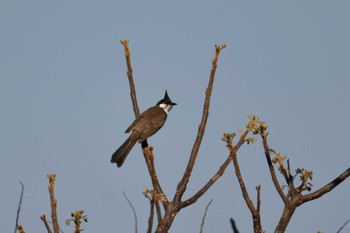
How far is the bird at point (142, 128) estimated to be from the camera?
24.2ft

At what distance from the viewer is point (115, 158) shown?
732 centimetres

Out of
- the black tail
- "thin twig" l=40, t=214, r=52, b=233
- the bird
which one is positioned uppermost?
the bird

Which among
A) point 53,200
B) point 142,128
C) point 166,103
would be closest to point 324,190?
point 53,200

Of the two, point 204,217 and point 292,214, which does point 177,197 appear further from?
point 292,214

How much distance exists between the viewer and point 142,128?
7.97 metres

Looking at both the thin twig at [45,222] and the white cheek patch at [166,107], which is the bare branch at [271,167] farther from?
the white cheek patch at [166,107]

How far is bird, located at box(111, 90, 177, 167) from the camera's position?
7376 mm

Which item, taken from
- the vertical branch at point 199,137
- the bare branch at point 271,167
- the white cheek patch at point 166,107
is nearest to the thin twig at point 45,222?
the vertical branch at point 199,137

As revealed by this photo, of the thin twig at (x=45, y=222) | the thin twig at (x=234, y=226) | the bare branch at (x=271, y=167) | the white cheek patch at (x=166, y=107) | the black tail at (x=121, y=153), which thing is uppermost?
the white cheek patch at (x=166, y=107)

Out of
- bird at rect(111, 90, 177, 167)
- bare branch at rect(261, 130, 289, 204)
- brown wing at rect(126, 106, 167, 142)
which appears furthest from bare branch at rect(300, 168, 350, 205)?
brown wing at rect(126, 106, 167, 142)

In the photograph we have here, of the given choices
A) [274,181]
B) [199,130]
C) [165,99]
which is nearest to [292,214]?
[274,181]

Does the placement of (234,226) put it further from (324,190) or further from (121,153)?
(121,153)

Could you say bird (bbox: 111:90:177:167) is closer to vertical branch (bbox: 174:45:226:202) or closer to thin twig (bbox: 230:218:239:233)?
vertical branch (bbox: 174:45:226:202)

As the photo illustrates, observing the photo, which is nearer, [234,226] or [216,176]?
[234,226]
